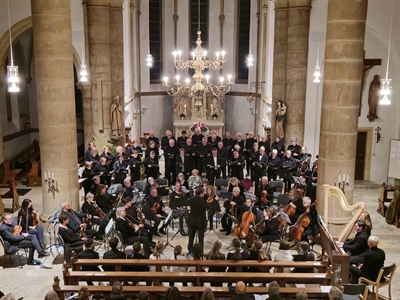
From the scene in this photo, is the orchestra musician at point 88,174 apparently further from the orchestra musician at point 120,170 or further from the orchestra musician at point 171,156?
the orchestra musician at point 171,156

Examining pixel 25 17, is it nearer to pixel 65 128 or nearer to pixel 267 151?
pixel 65 128

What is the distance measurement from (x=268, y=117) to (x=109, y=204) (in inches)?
426

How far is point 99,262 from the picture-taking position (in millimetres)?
8930

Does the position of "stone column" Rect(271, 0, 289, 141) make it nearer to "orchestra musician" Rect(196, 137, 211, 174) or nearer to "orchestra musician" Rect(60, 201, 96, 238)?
"orchestra musician" Rect(196, 137, 211, 174)

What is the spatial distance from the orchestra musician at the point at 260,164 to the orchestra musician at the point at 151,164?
3115 mm

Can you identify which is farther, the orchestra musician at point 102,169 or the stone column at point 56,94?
the orchestra musician at point 102,169

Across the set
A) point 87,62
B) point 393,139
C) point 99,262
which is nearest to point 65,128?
point 99,262

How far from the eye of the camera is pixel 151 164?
15641mm

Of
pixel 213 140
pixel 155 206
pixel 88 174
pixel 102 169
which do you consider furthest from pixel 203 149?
pixel 155 206

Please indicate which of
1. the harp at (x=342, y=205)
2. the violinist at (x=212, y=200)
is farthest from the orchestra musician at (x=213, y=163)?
the harp at (x=342, y=205)

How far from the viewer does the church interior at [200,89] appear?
38.8ft

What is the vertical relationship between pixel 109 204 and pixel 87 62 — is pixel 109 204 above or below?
below

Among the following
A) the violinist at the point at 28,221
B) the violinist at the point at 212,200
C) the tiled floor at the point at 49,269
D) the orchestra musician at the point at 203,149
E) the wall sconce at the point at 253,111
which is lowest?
the tiled floor at the point at 49,269

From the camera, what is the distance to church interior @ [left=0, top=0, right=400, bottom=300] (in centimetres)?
1182
